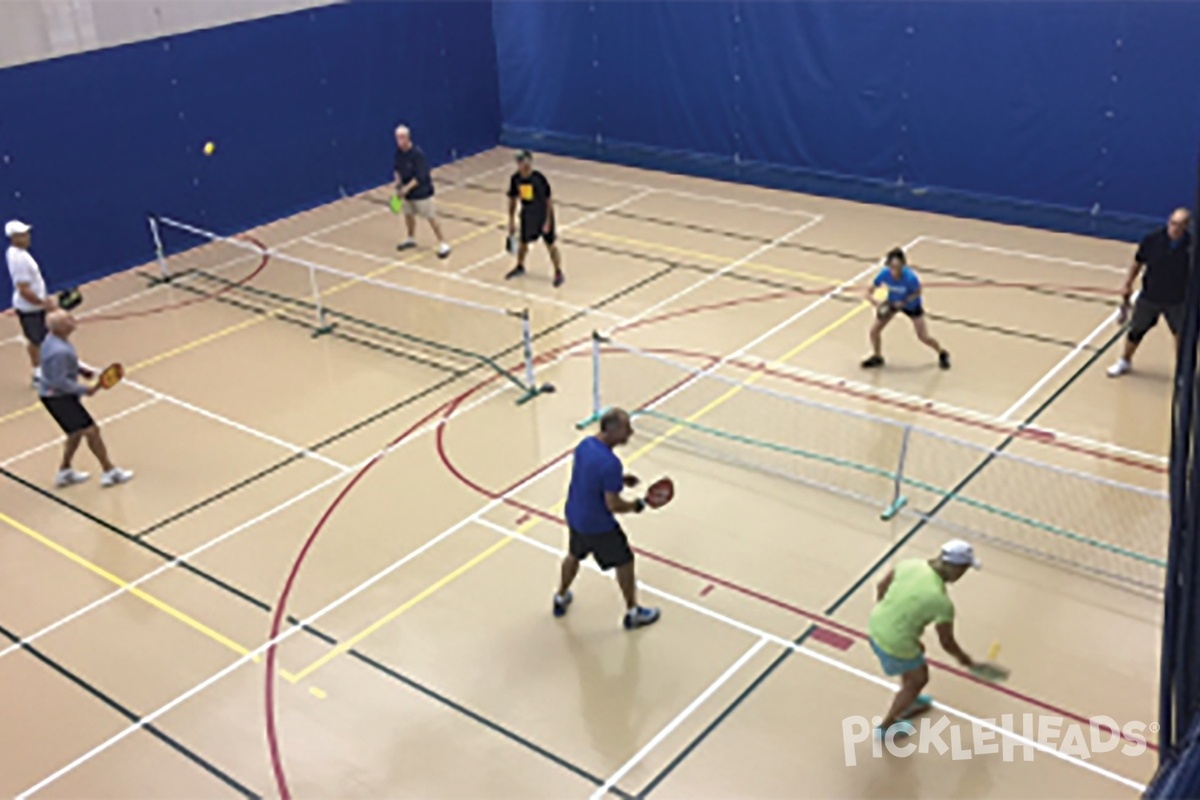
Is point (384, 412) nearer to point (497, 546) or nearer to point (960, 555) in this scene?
point (497, 546)

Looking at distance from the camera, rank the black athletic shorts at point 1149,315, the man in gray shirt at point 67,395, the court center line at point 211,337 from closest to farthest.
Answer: the man in gray shirt at point 67,395 → the black athletic shorts at point 1149,315 → the court center line at point 211,337

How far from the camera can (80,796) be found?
732cm

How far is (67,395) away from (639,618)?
218 inches

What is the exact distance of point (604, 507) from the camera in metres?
7.81

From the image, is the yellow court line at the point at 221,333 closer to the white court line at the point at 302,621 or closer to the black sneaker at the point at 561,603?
the white court line at the point at 302,621

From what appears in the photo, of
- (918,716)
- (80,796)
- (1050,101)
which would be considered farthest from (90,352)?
(1050,101)

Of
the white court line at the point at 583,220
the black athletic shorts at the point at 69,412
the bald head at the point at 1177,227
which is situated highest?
the bald head at the point at 1177,227

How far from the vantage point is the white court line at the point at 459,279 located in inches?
561

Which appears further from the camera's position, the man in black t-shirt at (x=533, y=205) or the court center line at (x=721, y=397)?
the man in black t-shirt at (x=533, y=205)

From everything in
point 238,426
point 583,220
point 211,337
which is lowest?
point 238,426

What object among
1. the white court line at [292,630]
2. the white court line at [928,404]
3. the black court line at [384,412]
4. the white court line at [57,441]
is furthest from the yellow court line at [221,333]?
the white court line at [928,404]

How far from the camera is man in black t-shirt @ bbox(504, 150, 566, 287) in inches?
558

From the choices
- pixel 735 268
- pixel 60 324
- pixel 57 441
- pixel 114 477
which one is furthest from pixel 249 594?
pixel 735 268

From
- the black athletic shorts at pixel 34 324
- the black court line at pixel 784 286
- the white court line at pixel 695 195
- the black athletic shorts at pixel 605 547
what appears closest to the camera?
the black athletic shorts at pixel 605 547
